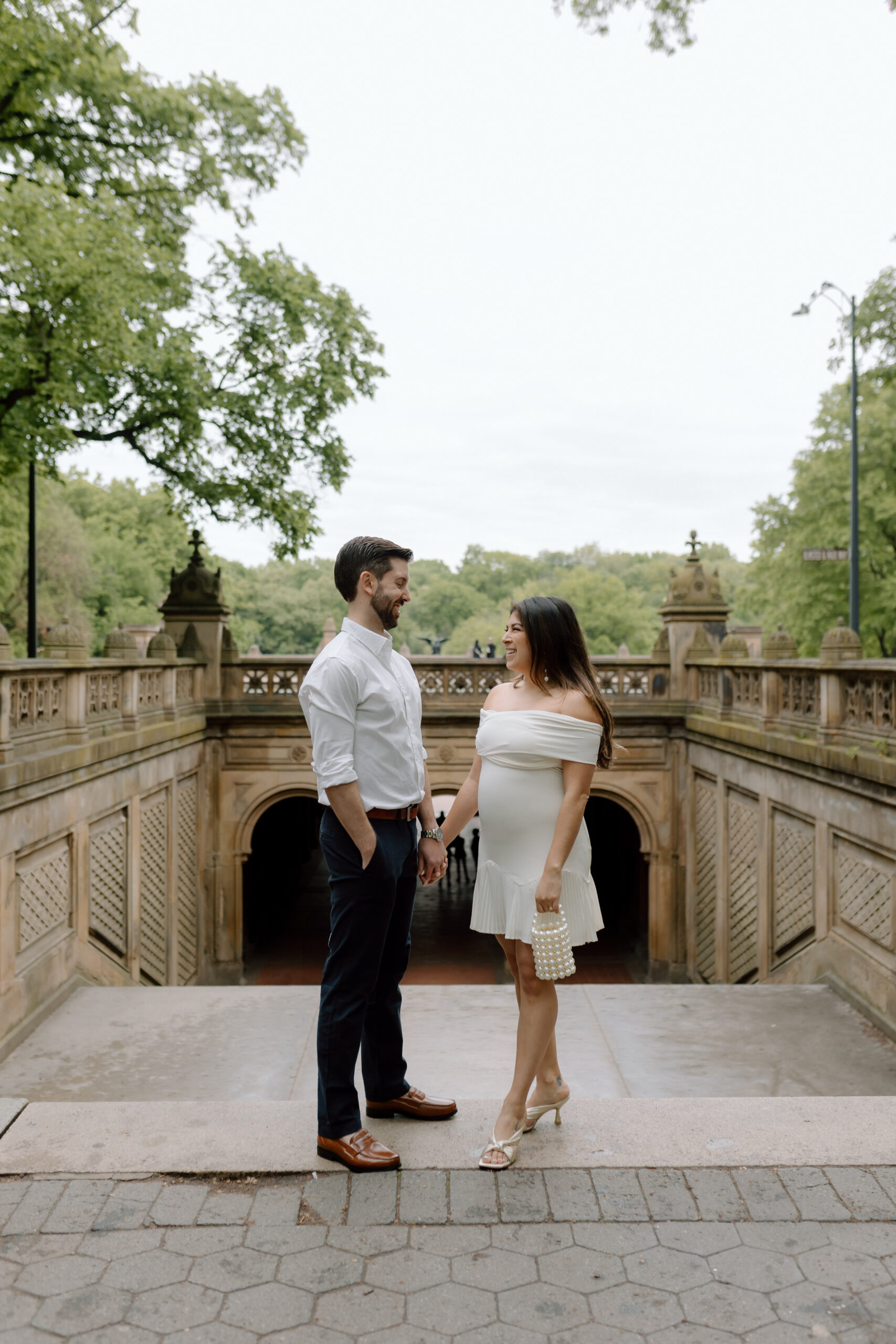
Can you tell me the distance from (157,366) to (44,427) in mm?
1826

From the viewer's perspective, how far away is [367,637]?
354cm

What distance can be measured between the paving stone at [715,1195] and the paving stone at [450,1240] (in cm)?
69

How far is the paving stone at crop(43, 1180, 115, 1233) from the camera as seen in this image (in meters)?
3.13

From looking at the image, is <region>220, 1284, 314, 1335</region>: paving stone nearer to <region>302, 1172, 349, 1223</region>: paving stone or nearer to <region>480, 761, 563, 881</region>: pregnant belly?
<region>302, 1172, 349, 1223</region>: paving stone

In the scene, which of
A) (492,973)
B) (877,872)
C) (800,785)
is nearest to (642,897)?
(492,973)

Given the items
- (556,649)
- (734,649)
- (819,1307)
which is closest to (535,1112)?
(819,1307)

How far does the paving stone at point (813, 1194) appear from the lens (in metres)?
3.19

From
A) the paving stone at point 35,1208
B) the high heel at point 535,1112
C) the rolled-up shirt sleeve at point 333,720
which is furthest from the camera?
the high heel at point 535,1112

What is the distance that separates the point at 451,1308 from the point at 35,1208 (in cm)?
137

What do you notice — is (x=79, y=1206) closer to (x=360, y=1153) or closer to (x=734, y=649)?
(x=360, y=1153)

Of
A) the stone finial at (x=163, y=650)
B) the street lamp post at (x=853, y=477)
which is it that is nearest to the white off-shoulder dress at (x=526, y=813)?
the stone finial at (x=163, y=650)

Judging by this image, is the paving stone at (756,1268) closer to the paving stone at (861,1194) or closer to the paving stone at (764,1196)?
the paving stone at (764,1196)

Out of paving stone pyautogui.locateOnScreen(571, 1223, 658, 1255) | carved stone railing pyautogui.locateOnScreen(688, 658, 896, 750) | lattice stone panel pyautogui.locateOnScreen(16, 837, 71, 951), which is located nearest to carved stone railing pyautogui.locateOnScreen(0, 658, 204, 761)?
lattice stone panel pyautogui.locateOnScreen(16, 837, 71, 951)

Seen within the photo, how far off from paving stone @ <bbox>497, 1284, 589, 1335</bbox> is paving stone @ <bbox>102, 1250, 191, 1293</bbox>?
82 centimetres
